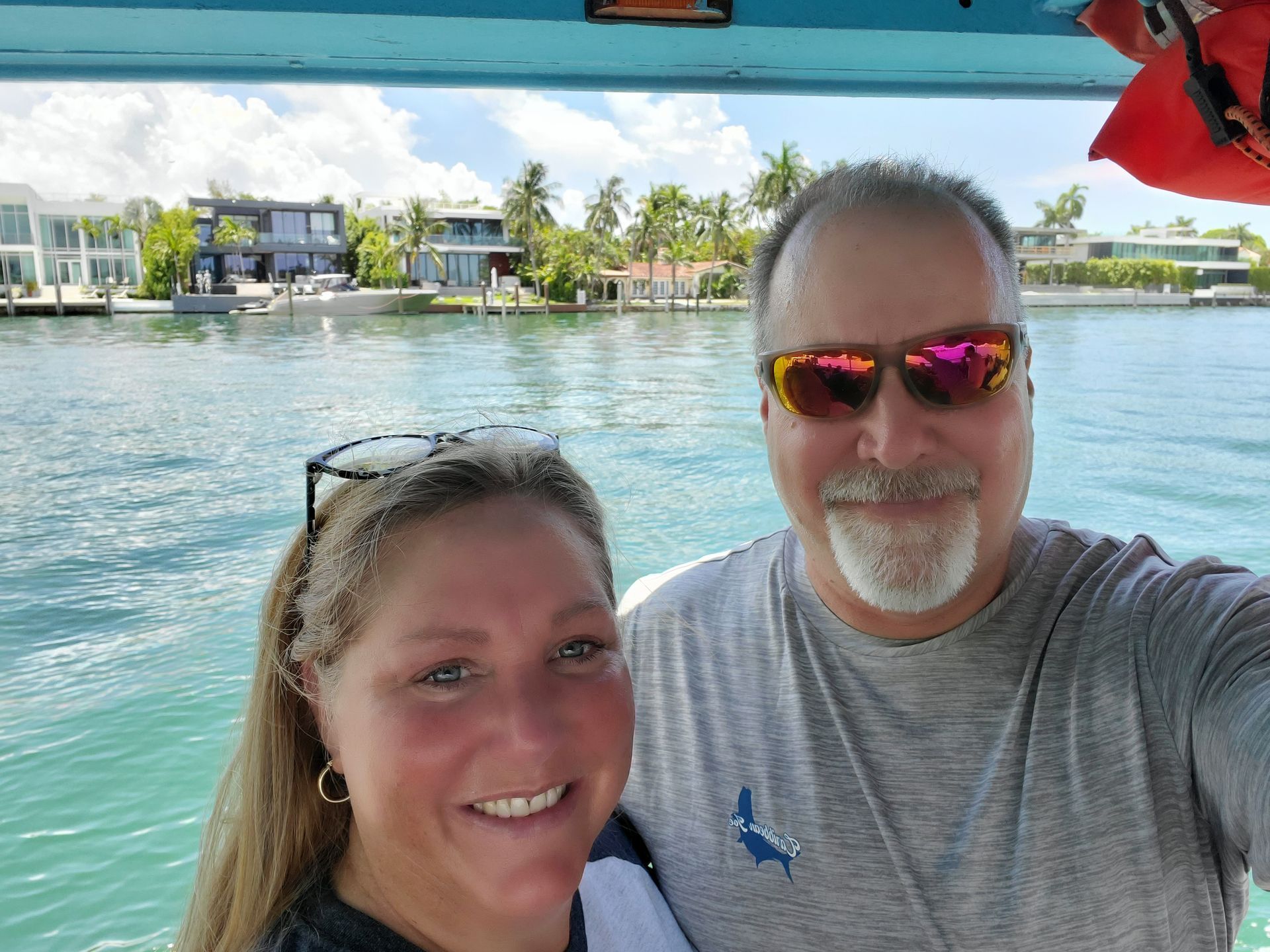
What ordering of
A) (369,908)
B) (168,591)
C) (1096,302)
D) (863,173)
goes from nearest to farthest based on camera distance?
1. (369,908)
2. (863,173)
3. (168,591)
4. (1096,302)

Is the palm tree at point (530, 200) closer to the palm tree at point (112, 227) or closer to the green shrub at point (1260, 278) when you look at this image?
the palm tree at point (112, 227)

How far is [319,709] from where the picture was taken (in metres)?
1.05

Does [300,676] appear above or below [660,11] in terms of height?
below

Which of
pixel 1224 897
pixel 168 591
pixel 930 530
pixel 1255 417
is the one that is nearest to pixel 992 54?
pixel 930 530

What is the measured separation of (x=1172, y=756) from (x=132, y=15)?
75.7 inches

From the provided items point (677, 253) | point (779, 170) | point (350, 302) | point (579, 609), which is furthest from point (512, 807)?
point (677, 253)

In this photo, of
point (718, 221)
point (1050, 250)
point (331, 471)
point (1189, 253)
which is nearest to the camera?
point (331, 471)

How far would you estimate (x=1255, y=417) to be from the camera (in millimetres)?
14062

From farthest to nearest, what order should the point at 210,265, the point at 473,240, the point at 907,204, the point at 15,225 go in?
the point at 473,240 < the point at 210,265 < the point at 15,225 < the point at 907,204

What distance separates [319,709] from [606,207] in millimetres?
52552

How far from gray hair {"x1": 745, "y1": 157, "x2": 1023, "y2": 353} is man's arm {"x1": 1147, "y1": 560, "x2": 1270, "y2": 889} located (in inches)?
19.2

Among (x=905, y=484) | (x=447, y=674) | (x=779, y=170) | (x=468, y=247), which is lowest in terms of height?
(x=447, y=674)

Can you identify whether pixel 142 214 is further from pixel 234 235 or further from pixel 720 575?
pixel 720 575

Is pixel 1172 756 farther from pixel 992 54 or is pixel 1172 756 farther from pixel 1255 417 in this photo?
pixel 1255 417
